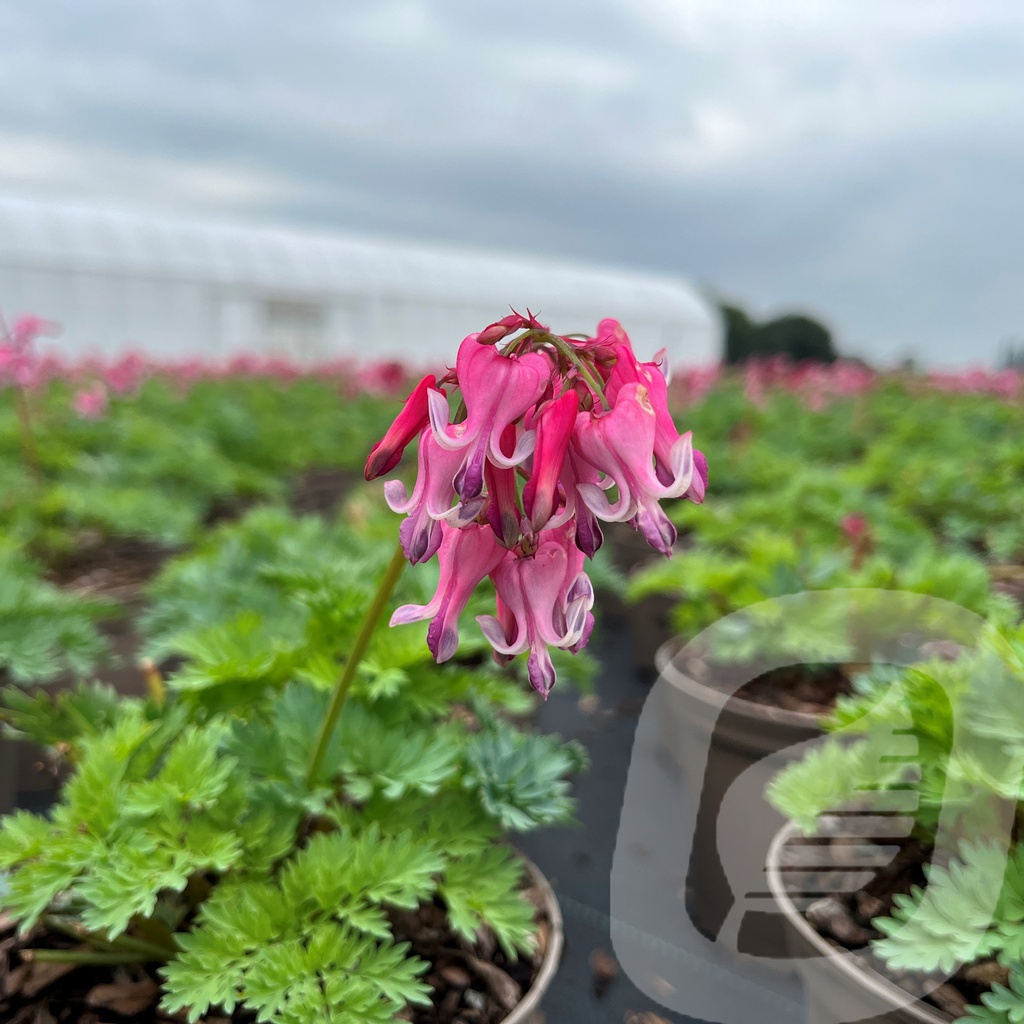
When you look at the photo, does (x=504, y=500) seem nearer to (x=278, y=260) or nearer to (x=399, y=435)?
(x=399, y=435)

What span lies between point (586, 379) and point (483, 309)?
17.8 m

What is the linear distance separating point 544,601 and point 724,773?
1.02m

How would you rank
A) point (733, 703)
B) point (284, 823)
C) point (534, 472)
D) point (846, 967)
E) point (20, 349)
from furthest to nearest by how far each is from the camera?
point (20, 349) → point (733, 703) → point (284, 823) → point (846, 967) → point (534, 472)

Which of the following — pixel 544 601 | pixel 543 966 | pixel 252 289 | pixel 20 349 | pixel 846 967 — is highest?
pixel 252 289

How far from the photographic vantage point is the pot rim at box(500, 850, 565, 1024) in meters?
0.91

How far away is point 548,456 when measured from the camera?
60 cm

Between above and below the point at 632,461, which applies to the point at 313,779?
below

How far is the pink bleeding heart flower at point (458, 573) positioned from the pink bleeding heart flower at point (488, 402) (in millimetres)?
83

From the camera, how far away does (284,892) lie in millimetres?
921

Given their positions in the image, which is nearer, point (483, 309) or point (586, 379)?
point (586, 379)

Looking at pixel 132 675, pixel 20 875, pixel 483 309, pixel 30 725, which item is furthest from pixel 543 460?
pixel 483 309

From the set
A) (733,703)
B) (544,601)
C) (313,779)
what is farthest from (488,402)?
(733,703)

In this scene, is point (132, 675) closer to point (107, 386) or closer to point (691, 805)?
point (691, 805)

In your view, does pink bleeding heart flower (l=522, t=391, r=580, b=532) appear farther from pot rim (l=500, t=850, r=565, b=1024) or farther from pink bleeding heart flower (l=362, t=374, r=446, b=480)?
pot rim (l=500, t=850, r=565, b=1024)
